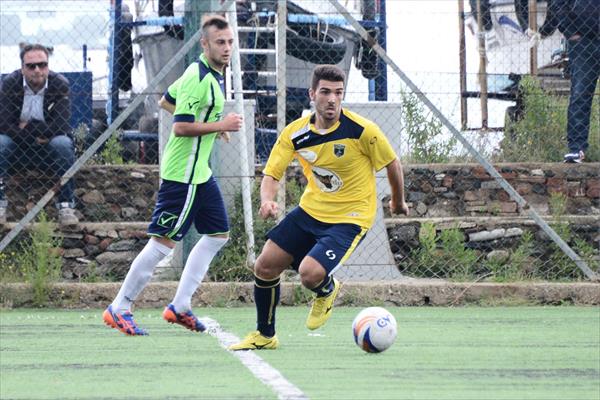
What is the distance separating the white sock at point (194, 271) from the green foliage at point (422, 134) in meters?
4.48

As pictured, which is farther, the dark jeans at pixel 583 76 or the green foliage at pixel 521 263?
the dark jeans at pixel 583 76

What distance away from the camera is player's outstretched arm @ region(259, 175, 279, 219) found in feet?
26.4

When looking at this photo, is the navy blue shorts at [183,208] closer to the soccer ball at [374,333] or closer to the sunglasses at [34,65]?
the soccer ball at [374,333]

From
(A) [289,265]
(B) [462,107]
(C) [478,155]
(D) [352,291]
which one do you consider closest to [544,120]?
(B) [462,107]

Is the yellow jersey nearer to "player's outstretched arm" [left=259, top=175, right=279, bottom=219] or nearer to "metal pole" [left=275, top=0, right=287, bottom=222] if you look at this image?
"player's outstretched arm" [left=259, top=175, right=279, bottom=219]

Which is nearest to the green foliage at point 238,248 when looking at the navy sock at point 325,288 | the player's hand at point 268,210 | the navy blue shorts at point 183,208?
the navy blue shorts at point 183,208

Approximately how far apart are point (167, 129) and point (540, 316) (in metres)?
3.70

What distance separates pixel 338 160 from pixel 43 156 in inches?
171

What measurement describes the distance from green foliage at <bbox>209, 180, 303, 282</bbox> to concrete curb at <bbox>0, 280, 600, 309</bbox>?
0.26 metres

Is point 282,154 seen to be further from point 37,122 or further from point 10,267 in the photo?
point 37,122

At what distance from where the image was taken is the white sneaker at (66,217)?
40.3ft

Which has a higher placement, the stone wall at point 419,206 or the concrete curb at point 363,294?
the stone wall at point 419,206

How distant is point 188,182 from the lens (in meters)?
9.34

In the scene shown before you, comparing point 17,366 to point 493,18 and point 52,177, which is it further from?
point 493,18
